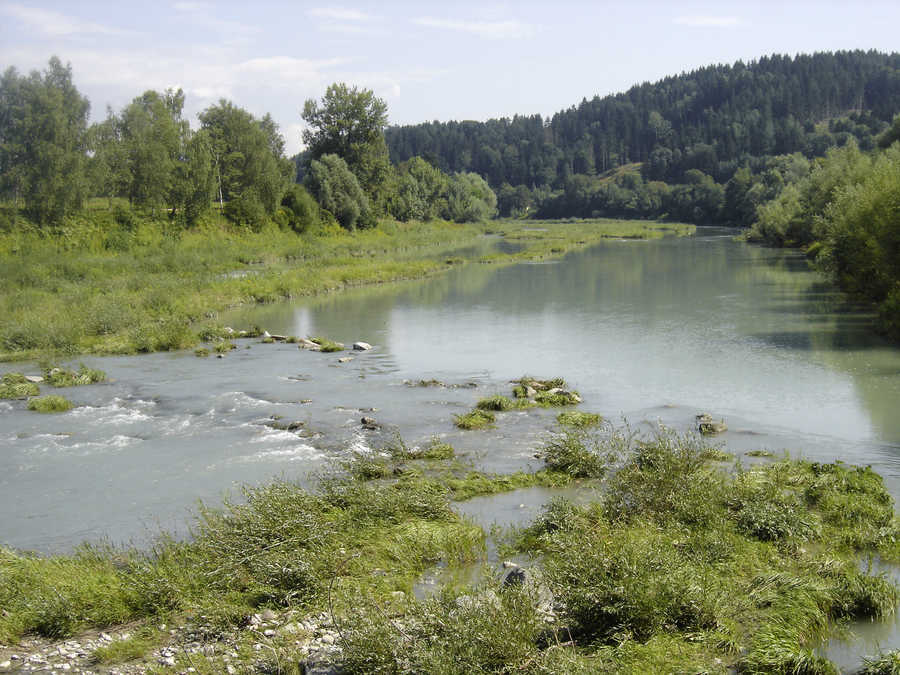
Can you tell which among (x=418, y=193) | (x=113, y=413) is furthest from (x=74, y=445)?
(x=418, y=193)

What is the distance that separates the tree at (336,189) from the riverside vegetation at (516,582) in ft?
215

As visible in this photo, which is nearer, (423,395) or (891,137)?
(423,395)

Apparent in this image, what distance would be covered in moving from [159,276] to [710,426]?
3268 cm

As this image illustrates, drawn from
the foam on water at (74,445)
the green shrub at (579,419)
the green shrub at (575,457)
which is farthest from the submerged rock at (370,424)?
the foam on water at (74,445)

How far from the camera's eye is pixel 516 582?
844cm

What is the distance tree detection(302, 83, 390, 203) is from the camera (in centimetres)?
8456

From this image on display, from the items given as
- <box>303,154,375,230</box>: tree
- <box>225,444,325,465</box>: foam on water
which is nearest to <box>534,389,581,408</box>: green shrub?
<box>225,444,325,465</box>: foam on water

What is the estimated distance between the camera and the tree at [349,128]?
84.6m

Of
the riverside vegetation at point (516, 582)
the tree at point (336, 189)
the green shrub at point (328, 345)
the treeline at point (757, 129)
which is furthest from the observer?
the treeline at point (757, 129)

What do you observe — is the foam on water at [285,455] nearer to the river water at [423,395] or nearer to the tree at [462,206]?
the river water at [423,395]

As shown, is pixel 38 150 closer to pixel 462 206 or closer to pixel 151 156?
pixel 151 156

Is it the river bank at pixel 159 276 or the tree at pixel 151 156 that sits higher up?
the tree at pixel 151 156

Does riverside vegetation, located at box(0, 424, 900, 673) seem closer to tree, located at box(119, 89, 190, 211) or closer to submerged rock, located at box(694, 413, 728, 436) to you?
submerged rock, located at box(694, 413, 728, 436)

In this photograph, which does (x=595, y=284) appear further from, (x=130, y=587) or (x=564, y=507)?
(x=130, y=587)
